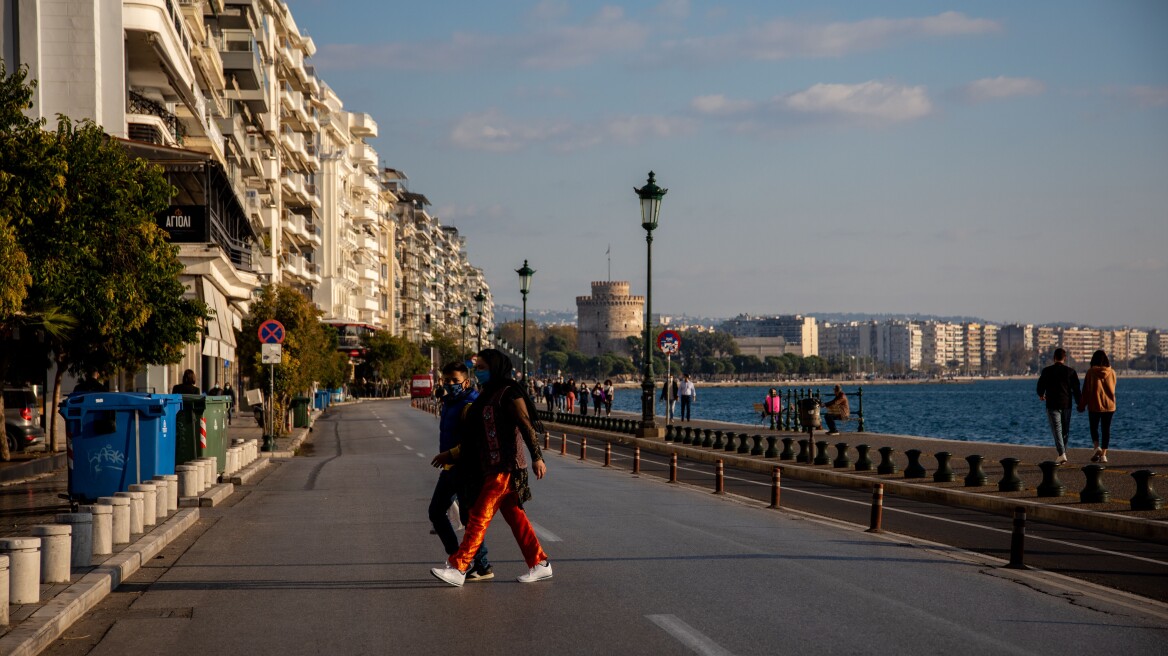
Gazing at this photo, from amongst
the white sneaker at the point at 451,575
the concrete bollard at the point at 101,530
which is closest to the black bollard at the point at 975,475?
the white sneaker at the point at 451,575

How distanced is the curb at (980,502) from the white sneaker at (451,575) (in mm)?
5115

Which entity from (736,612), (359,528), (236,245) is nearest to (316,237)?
(236,245)

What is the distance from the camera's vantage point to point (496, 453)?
10.0 metres

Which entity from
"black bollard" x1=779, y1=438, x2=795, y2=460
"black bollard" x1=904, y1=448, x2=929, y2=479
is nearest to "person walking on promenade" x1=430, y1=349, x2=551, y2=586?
"black bollard" x1=904, y1=448, x2=929, y2=479

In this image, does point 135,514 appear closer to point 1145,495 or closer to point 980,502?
point 980,502

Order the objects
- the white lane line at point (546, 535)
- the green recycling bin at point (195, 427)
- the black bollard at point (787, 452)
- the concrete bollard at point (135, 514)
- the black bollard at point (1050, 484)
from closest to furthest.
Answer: the concrete bollard at point (135, 514), the white lane line at point (546, 535), the black bollard at point (1050, 484), the green recycling bin at point (195, 427), the black bollard at point (787, 452)

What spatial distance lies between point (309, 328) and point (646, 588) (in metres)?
34.3

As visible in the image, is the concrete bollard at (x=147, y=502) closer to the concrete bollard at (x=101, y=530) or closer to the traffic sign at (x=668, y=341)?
the concrete bollard at (x=101, y=530)

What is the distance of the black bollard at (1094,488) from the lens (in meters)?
16.6

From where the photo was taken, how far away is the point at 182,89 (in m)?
46.2

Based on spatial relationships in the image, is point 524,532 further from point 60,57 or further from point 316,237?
point 316,237

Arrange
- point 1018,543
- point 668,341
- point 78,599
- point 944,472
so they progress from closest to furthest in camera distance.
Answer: point 78,599, point 1018,543, point 944,472, point 668,341

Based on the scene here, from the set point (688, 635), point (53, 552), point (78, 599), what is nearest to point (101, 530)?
point (53, 552)

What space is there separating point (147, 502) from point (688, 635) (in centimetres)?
742
